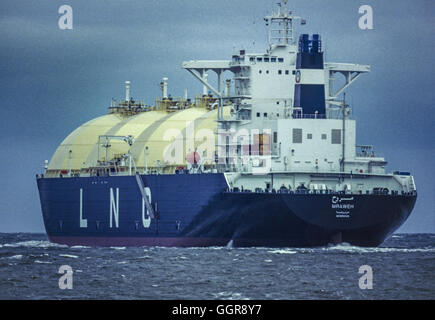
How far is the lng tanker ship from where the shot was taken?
228 feet

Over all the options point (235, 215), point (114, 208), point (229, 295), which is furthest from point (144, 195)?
point (229, 295)

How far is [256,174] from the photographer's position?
7094cm

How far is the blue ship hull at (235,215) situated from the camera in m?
68.8

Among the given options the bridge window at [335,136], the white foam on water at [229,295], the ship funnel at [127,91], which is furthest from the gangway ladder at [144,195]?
the white foam on water at [229,295]

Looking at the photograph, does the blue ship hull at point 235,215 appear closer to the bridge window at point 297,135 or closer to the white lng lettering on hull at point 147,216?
the white lng lettering on hull at point 147,216

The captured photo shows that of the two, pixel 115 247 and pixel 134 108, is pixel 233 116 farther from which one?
pixel 134 108

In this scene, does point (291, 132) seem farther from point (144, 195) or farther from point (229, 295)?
point (229, 295)

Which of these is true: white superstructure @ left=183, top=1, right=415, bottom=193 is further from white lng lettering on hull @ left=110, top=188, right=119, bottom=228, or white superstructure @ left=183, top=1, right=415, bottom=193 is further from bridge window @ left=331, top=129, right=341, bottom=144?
white lng lettering on hull @ left=110, top=188, right=119, bottom=228

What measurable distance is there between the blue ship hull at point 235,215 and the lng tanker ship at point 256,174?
Result: 5 cm

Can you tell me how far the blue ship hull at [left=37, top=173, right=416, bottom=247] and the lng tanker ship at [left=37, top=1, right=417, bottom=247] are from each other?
2.1 inches

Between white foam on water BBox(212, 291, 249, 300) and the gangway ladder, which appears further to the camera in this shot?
the gangway ladder

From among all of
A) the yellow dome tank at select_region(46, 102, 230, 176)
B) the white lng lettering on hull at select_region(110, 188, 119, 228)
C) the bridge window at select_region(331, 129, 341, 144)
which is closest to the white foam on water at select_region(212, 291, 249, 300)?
the bridge window at select_region(331, 129, 341, 144)
